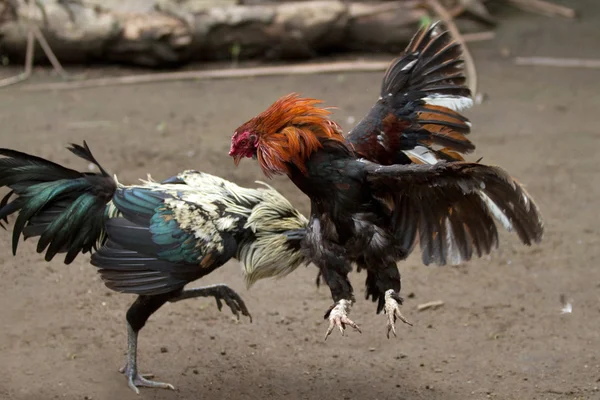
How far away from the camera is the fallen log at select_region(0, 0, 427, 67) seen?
32.2 ft

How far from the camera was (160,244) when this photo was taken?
411 cm

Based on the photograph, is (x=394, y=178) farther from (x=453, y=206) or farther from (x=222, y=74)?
(x=222, y=74)

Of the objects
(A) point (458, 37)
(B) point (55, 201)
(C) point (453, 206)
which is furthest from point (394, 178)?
(A) point (458, 37)

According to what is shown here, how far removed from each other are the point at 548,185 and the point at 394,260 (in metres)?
3.44

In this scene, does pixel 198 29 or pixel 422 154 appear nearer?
pixel 422 154

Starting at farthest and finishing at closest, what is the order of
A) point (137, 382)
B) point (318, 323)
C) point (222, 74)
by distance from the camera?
point (222, 74) < point (318, 323) < point (137, 382)

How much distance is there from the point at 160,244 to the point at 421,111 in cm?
156

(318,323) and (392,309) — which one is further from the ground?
(392,309)

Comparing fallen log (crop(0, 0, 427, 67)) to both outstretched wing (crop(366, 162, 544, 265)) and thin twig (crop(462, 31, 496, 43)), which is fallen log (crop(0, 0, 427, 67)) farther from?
outstretched wing (crop(366, 162, 544, 265))

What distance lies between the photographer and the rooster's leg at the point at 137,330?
441 cm

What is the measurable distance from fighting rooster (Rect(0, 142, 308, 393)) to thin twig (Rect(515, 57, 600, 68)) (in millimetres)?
7119

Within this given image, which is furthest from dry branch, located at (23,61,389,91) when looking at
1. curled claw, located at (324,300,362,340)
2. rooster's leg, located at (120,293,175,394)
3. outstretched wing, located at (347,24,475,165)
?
curled claw, located at (324,300,362,340)

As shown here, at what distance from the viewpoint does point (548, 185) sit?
280 inches

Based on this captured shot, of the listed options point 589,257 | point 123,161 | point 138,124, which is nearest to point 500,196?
point 589,257
